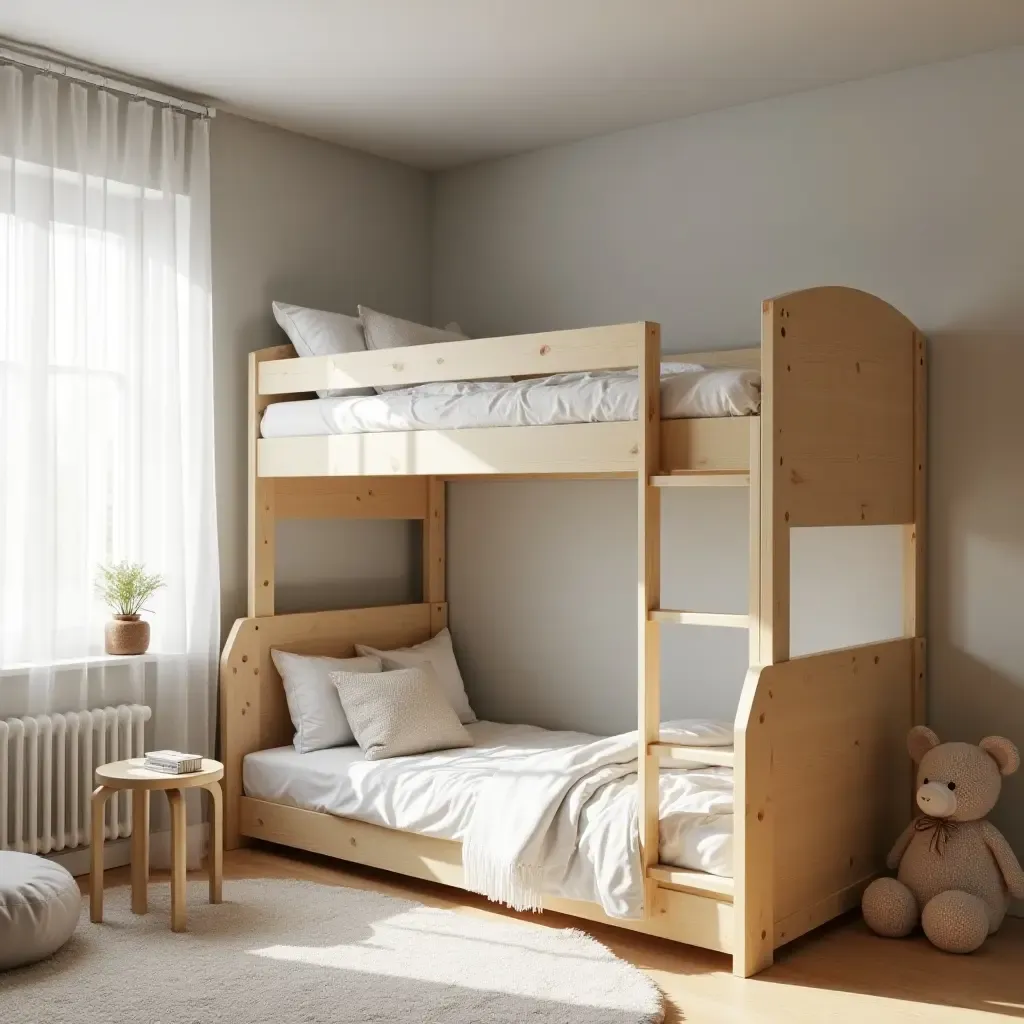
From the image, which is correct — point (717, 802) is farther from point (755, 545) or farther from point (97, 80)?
point (97, 80)

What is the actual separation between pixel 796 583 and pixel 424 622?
1525 mm

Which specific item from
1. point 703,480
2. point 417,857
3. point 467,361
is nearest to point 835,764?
point 703,480

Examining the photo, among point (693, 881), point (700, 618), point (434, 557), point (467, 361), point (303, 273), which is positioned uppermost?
point (303, 273)

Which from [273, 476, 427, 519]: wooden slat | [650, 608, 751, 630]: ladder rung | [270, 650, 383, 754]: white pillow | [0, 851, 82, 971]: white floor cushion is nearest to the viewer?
[0, 851, 82, 971]: white floor cushion

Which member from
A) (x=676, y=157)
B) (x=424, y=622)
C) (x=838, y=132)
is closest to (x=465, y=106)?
(x=676, y=157)

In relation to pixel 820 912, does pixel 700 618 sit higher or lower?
higher

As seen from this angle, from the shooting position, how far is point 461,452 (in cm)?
360

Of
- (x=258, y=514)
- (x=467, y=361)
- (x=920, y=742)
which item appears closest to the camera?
(x=920, y=742)

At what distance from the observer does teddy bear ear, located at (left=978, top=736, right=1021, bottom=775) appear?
3.39 meters

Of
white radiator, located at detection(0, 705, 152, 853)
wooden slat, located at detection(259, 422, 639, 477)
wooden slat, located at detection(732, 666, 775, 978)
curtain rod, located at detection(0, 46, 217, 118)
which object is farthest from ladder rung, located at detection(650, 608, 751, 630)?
curtain rod, located at detection(0, 46, 217, 118)

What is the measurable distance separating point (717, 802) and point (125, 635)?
189cm

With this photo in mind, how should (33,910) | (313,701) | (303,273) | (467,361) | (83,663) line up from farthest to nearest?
(303,273)
(313,701)
(83,663)
(467,361)
(33,910)

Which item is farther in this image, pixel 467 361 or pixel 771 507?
pixel 467 361

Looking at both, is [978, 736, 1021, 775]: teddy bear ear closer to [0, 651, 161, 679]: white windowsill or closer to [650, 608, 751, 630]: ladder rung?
[650, 608, 751, 630]: ladder rung
